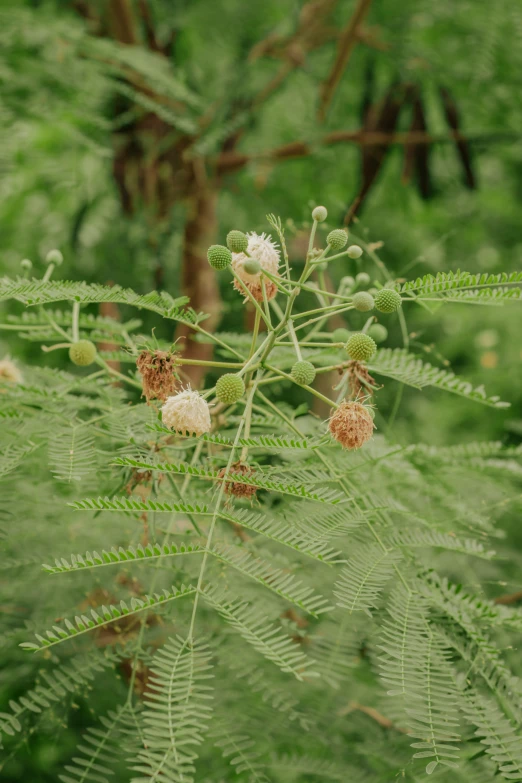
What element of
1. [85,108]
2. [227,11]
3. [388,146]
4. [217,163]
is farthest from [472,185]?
[227,11]

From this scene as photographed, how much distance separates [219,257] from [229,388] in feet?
0.45

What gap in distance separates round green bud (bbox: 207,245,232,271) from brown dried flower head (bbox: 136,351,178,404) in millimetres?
129

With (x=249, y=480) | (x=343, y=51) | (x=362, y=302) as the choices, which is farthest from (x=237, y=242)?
(x=343, y=51)

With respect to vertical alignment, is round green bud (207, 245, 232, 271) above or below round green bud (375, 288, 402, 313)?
above

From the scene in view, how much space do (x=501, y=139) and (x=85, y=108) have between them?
56.4 inches

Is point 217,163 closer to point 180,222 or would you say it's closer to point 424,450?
point 180,222

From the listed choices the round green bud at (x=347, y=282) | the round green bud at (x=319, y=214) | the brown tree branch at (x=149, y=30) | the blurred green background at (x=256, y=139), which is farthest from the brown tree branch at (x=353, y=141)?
the round green bud at (x=319, y=214)

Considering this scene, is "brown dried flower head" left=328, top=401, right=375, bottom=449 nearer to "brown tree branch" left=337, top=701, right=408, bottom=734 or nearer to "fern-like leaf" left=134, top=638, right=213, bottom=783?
"fern-like leaf" left=134, top=638, right=213, bottom=783

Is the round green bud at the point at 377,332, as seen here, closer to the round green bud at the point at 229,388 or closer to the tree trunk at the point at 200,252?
the round green bud at the point at 229,388

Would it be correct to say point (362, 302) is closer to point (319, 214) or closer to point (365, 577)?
point (319, 214)

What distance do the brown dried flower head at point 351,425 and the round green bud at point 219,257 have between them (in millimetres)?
199

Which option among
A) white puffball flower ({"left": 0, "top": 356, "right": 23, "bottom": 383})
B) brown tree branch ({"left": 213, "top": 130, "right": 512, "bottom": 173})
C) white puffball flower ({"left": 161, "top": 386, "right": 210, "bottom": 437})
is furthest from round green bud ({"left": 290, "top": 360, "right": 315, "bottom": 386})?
brown tree branch ({"left": 213, "top": 130, "right": 512, "bottom": 173})

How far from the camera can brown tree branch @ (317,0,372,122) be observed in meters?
2.31

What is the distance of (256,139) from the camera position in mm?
3053
